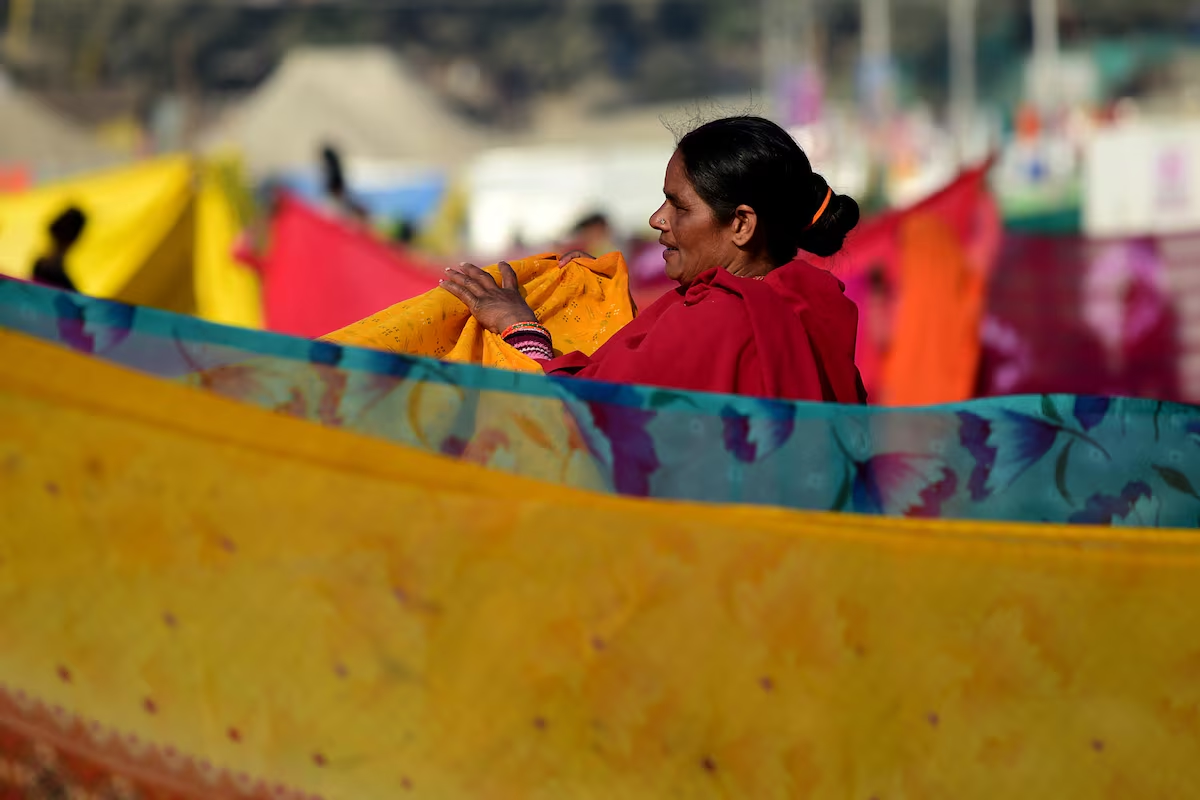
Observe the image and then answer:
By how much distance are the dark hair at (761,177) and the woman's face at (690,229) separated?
0.02 m

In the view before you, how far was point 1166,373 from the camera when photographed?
719 cm

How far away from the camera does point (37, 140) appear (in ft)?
95.7

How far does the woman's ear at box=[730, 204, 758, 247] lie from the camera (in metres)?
2.32

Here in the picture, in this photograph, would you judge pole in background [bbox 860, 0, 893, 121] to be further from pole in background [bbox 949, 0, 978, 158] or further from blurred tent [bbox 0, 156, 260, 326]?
blurred tent [bbox 0, 156, 260, 326]

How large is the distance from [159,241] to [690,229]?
631 centimetres

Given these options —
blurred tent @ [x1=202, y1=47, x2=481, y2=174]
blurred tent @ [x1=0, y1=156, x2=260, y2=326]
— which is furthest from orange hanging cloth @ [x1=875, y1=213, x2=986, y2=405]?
blurred tent @ [x1=202, y1=47, x2=481, y2=174]

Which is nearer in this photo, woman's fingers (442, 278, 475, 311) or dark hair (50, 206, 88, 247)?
woman's fingers (442, 278, 475, 311)

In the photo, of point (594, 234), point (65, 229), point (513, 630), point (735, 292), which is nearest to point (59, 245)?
point (65, 229)

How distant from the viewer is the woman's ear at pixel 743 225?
232cm

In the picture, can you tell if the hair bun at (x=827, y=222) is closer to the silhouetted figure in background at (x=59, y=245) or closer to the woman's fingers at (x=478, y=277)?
the woman's fingers at (x=478, y=277)

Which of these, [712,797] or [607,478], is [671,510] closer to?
[607,478]

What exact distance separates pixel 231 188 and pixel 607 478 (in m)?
7.56

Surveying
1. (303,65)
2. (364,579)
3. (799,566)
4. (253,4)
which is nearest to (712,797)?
(799,566)

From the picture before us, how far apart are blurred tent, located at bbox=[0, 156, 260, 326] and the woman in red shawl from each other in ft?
18.9
